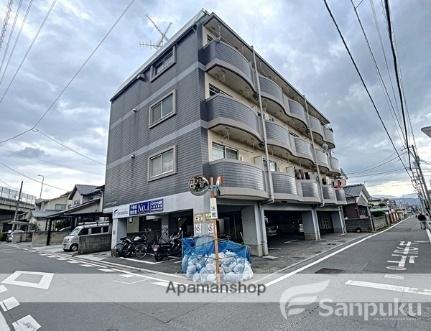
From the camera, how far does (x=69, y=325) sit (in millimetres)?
4105

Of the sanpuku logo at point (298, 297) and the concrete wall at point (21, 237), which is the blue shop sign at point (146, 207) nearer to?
the sanpuku logo at point (298, 297)

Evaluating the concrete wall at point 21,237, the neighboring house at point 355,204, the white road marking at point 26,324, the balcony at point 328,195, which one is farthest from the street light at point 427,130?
the concrete wall at point 21,237

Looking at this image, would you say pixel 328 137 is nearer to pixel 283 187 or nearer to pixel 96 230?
pixel 283 187

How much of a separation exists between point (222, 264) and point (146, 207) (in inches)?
251

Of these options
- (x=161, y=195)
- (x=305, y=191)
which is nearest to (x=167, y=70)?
(x=161, y=195)

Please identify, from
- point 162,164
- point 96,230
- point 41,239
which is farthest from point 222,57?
point 41,239

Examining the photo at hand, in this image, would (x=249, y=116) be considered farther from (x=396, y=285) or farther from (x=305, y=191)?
(x=396, y=285)

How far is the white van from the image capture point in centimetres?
1723

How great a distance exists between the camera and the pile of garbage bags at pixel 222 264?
22.0 ft

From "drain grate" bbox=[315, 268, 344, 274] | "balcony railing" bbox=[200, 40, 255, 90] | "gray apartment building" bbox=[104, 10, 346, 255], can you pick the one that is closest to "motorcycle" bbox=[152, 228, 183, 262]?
"gray apartment building" bbox=[104, 10, 346, 255]

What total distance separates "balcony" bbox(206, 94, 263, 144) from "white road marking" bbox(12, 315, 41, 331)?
848cm

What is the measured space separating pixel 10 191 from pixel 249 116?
40.1 metres

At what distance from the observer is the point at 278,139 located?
1375 cm

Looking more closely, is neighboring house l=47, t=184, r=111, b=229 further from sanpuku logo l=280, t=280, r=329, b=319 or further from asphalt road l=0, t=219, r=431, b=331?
sanpuku logo l=280, t=280, r=329, b=319
